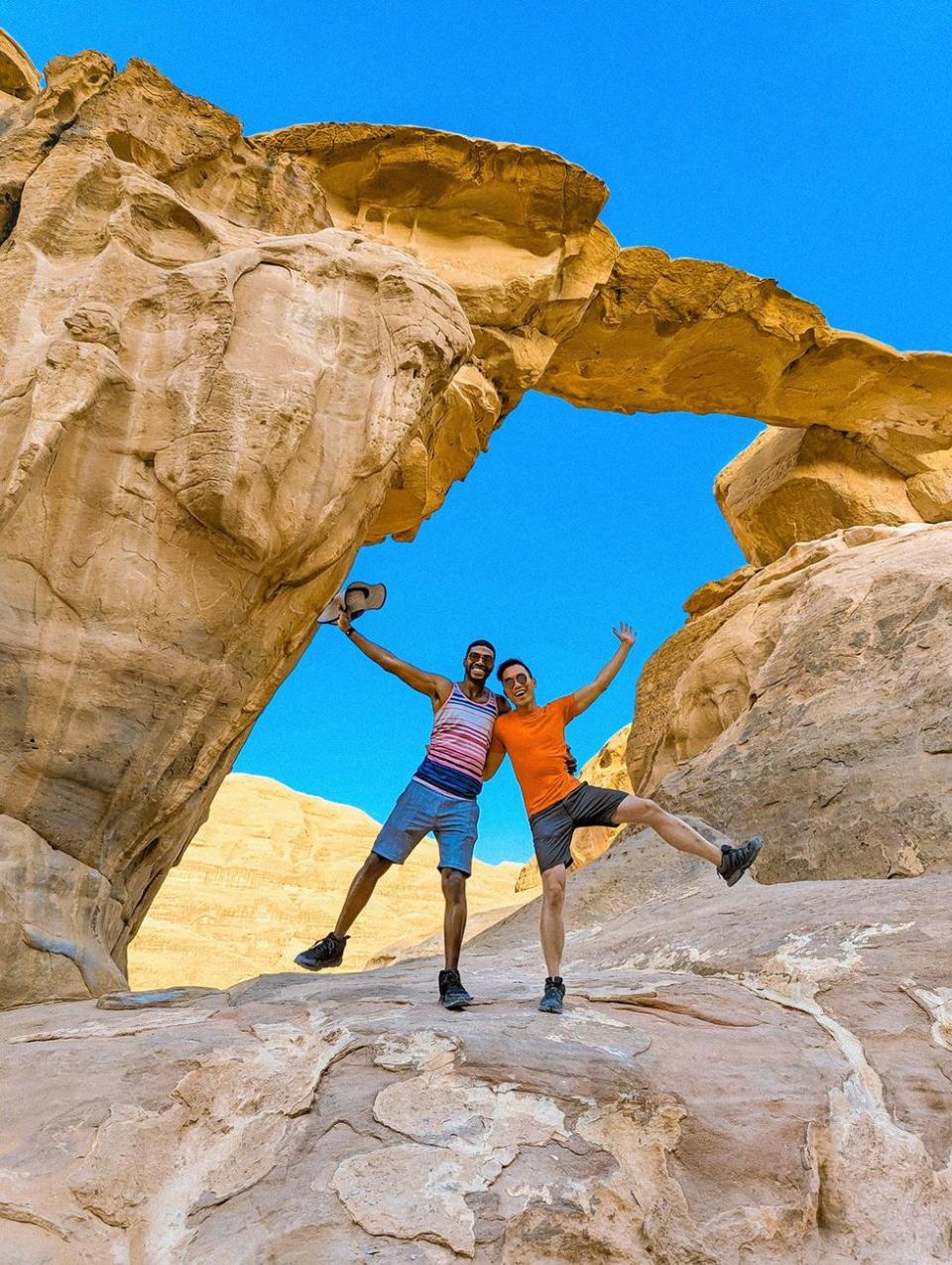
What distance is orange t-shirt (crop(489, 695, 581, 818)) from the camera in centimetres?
482

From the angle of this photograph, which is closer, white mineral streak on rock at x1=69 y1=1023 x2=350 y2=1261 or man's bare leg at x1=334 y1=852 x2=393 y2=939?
white mineral streak on rock at x1=69 y1=1023 x2=350 y2=1261

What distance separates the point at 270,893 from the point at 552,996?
26234 mm

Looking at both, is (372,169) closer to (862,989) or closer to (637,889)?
(637,889)

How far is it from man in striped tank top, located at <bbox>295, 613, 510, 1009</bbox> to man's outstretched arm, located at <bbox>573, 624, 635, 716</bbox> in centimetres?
38

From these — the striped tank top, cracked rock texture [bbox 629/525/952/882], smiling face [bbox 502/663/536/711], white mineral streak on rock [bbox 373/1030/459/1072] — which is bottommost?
white mineral streak on rock [bbox 373/1030/459/1072]

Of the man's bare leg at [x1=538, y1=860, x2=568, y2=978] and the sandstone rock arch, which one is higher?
the sandstone rock arch

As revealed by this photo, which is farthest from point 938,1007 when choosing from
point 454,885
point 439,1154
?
point 439,1154

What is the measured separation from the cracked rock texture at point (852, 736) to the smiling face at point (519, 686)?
3.25m

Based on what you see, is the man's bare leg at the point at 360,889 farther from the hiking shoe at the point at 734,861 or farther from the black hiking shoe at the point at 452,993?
the hiking shoe at the point at 734,861

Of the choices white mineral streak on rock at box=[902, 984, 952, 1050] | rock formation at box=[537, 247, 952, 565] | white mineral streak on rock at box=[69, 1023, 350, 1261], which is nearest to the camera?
white mineral streak on rock at box=[69, 1023, 350, 1261]

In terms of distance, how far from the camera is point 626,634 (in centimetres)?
555

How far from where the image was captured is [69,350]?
7.21 metres

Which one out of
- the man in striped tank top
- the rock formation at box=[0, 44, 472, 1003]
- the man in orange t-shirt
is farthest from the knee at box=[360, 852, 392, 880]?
the rock formation at box=[0, 44, 472, 1003]

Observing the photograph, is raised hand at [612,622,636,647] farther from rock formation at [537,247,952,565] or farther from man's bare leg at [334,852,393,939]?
rock formation at [537,247,952,565]
